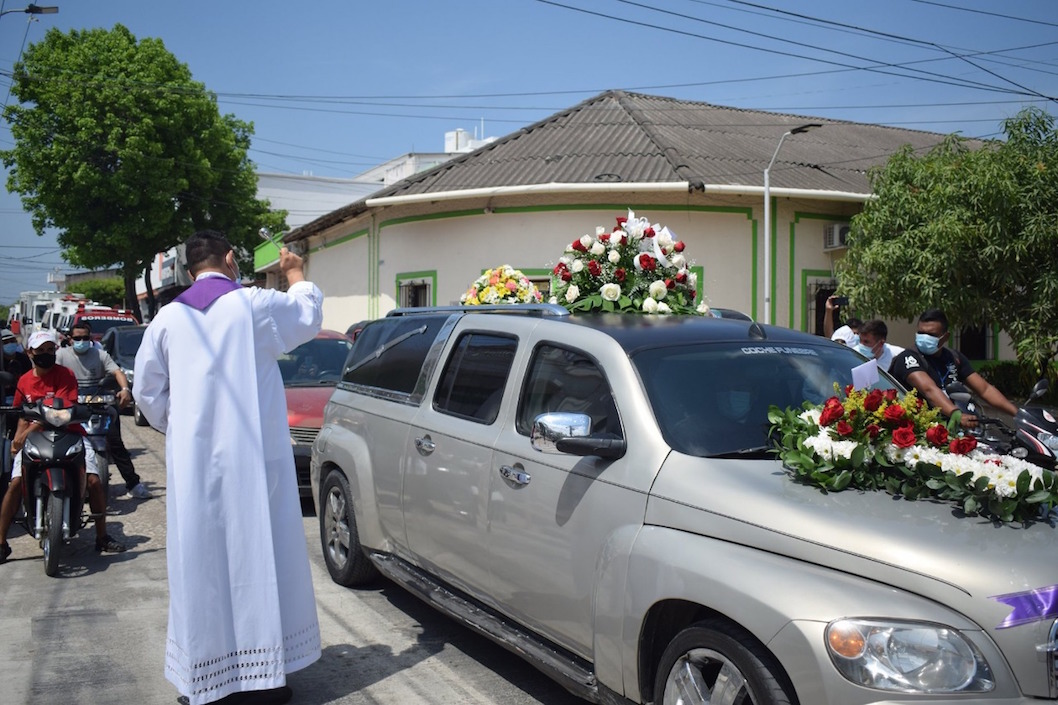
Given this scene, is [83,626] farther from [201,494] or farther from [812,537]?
[812,537]

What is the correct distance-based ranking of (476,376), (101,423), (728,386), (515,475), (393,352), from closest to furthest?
(728,386)
(515,475)
(476,376)
(393,352)
(101,423)

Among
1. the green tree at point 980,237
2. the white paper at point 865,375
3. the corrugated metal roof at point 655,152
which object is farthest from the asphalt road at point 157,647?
the corrugated metal roof at point 655,152

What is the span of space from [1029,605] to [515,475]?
7.12 feet

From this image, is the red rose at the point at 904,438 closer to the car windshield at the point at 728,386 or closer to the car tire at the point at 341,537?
the car windshield at the point at 728,386

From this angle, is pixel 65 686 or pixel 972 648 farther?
pixel 65 686

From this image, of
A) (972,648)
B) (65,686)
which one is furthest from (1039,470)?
(65,686)

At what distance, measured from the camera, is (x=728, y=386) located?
407 cm

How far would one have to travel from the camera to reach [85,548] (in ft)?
25.1

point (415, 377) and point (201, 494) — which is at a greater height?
point (415, 377)

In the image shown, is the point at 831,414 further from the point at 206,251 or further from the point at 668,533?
the point at 206,251

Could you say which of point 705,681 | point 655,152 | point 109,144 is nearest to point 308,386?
point 705,681

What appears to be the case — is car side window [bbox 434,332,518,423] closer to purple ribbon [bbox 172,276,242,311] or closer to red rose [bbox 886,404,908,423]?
purple ribbon [bbox 172,276,242,311]

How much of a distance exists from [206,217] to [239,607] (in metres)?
34.8

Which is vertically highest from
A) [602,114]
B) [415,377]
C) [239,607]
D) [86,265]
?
[602,114]
